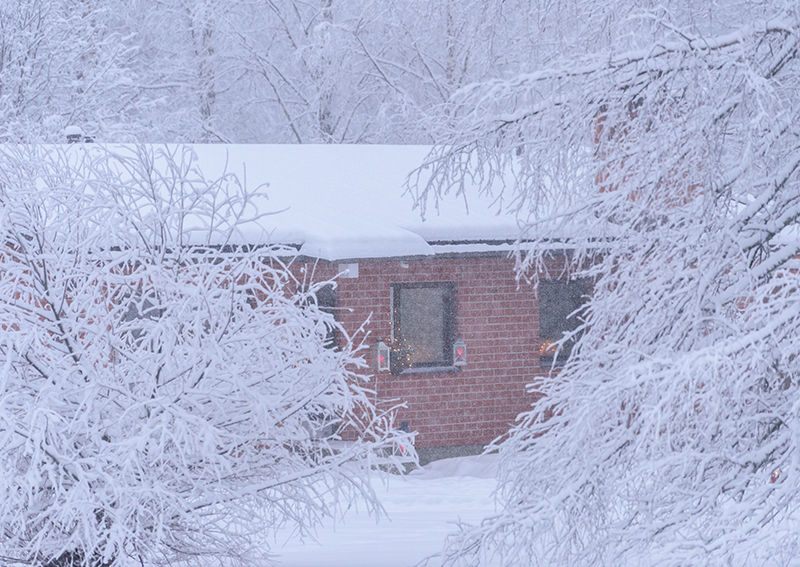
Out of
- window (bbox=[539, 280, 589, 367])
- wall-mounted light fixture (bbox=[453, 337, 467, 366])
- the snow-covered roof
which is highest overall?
the snow-covered roof

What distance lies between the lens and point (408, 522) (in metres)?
9.21

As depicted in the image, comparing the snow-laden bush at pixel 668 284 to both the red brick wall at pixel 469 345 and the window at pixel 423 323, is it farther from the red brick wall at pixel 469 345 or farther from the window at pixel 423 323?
the window at pixel 423 323

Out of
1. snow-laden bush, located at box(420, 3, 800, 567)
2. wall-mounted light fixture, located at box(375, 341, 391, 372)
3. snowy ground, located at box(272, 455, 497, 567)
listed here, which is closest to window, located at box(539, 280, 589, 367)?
snowy ground, located at box(272, 455, 497, 567)

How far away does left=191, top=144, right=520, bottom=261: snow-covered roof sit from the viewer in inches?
443

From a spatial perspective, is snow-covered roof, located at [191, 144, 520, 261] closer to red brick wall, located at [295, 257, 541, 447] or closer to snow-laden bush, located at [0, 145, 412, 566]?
red brick wall, located at [295, 257, 541, 447]

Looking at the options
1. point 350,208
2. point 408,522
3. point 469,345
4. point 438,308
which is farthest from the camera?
point 438,308

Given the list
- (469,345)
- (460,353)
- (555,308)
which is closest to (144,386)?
(460,353)

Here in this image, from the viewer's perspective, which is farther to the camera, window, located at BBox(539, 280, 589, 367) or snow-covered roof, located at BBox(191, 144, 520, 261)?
window, located at BBox(539, 280, 589, 367)

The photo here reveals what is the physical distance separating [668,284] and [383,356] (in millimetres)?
7275

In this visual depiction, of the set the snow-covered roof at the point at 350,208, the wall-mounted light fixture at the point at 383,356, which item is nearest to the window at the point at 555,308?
the snow-covered roof at the point at 350,208

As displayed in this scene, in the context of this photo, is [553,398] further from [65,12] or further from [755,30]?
[65,12]

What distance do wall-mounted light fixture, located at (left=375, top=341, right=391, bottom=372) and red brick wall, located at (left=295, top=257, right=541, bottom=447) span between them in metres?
0.17

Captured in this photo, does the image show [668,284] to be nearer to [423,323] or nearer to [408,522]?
[408,522]

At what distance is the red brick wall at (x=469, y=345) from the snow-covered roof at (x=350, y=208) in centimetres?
62
